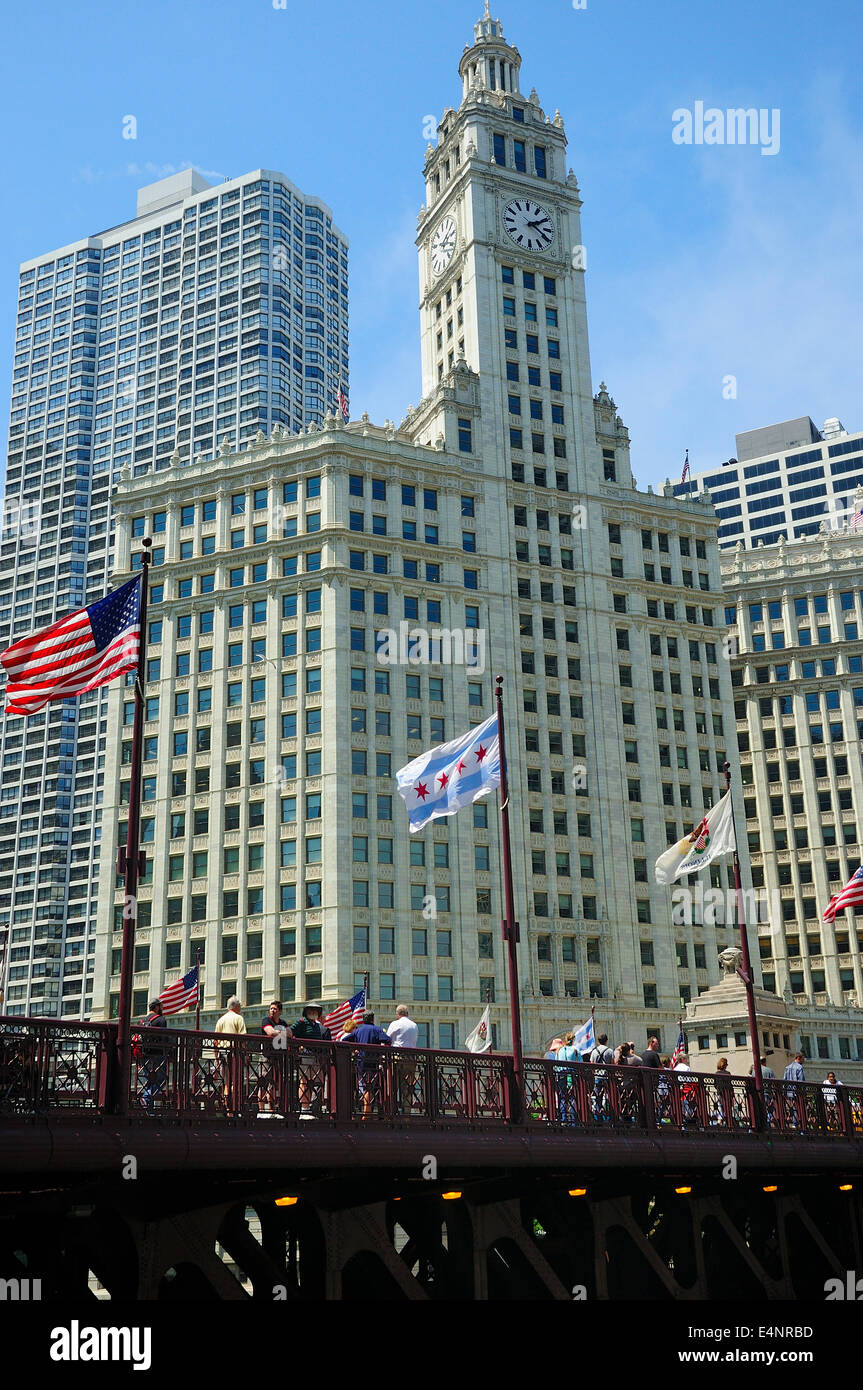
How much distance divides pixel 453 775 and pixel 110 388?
151585 millimetres

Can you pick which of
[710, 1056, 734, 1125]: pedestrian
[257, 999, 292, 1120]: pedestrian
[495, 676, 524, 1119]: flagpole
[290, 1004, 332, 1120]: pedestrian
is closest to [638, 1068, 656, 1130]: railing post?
[495, 676, 524, 1119]: flagpole

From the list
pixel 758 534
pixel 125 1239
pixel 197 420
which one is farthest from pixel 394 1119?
pixel 758 534

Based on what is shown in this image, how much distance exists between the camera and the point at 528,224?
10400cm

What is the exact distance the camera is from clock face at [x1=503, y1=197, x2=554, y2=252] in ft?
338

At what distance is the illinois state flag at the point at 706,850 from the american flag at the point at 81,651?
15576 mm

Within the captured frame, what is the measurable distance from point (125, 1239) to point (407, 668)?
6953 centimetres

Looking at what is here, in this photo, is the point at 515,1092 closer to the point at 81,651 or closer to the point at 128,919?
the point at 128,919

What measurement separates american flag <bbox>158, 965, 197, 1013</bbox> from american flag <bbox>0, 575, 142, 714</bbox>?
830 inches

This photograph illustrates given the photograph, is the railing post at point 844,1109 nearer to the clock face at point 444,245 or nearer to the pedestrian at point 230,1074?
the pedestrian at point 230,1074

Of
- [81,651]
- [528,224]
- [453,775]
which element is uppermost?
[528,224]

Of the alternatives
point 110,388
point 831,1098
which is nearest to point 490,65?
point 110,388

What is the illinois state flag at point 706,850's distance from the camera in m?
34.3

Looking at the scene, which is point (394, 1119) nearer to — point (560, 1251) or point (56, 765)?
point (560, 1251)

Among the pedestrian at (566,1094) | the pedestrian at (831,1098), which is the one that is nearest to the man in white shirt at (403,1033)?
the pedestrian at (566,1094)
